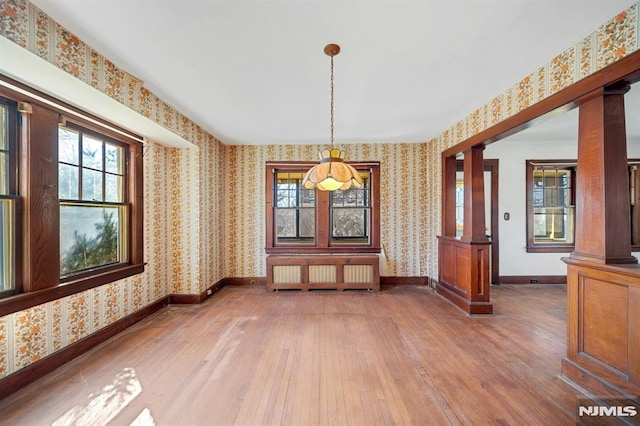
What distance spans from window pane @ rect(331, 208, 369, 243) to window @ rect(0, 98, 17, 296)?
3.97m

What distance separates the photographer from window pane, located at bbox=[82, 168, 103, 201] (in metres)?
2.65

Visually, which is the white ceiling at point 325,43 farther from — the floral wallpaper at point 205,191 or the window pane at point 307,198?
the window pane at point 307,198

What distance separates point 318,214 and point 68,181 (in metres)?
3.39

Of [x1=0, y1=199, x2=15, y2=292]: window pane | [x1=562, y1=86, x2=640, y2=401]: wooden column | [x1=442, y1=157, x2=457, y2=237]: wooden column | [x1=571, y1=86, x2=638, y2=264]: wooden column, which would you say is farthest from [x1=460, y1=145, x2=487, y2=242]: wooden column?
[x1=0, y1=199, x2=15, y2=292]: window pane

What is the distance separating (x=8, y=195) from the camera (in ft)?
6.50

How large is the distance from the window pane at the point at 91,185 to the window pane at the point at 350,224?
3.45 metres

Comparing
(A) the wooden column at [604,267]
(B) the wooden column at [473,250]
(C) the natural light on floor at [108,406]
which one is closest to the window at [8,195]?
(C) the natural light on floor at [108,406]

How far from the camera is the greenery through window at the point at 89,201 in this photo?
2451 millimetres

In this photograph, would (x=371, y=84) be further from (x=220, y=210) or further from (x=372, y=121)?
(x=220, y=210)

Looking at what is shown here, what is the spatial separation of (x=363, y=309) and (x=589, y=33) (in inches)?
138

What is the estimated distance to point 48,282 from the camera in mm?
2174

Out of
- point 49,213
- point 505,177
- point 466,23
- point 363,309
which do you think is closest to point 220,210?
point 49,213

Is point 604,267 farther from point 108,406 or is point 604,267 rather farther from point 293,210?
point 293,210

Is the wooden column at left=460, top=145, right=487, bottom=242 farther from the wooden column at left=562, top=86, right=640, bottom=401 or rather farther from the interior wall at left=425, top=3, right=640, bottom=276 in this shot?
the wooden column at left=562, top=86, right=640, bottom=401
